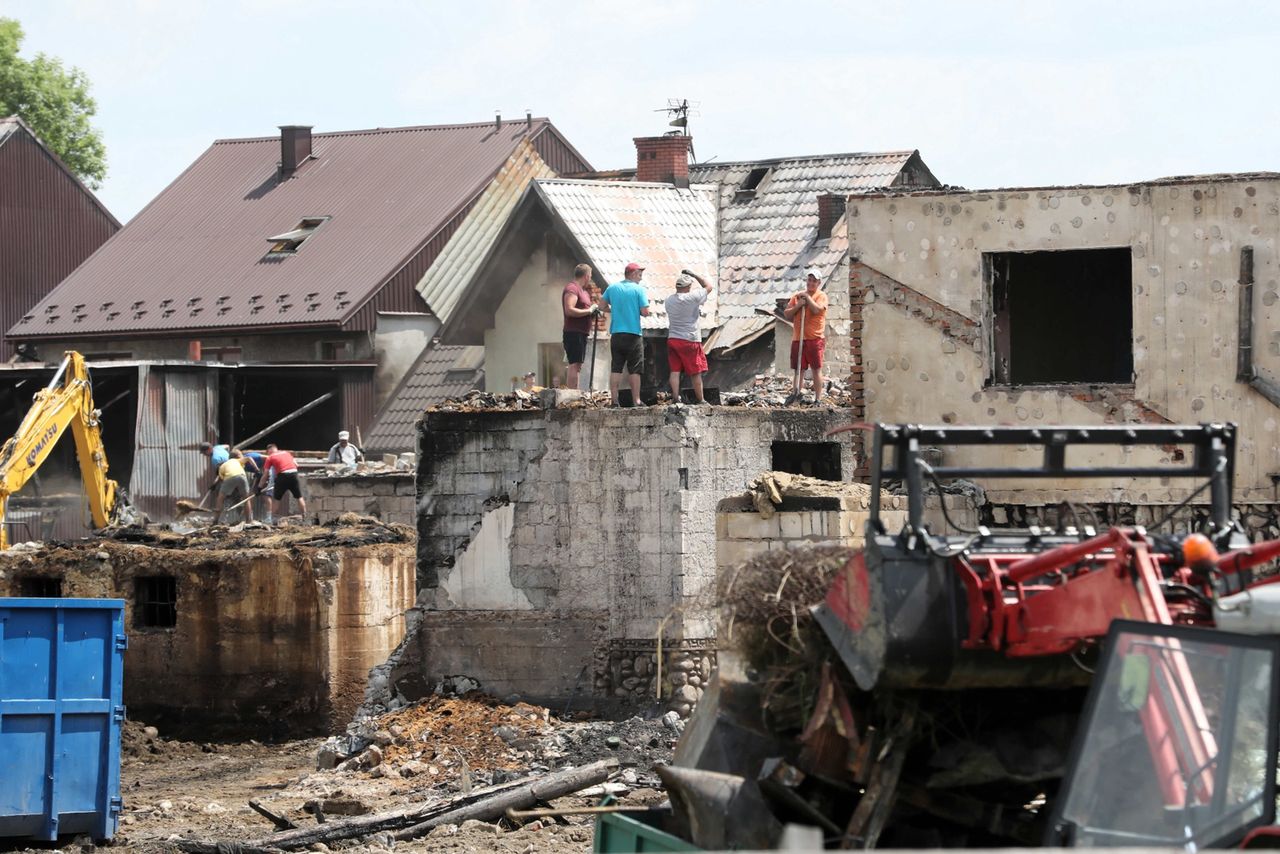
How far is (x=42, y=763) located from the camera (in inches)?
626

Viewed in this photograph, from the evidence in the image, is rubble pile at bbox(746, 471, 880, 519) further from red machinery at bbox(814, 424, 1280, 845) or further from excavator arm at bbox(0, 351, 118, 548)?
excavator arm at bbox(0, 351, 118, 548)

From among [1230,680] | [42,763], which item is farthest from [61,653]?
[1230,680]

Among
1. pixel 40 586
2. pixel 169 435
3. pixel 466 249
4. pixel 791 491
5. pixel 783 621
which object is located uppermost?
pixel 466 249

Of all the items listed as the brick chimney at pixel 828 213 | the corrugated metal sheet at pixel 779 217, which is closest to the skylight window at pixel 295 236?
A: the corrugated metal sheet at pixel 779 217

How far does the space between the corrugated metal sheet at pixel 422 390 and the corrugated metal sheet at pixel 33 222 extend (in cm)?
1521

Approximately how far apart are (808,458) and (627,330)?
6.86ft

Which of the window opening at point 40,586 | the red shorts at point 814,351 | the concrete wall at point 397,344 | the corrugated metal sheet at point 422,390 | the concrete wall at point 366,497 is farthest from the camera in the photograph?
the concrete wall at point 397,344

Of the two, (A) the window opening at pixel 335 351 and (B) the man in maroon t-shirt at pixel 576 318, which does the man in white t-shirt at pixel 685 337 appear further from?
(A) the window opening at pixel 335 351

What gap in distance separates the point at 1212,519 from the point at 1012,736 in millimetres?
1315

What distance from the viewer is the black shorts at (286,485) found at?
29875 mm

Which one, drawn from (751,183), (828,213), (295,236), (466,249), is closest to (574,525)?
(828,213)

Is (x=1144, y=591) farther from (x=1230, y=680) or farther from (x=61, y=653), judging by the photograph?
(x=61, y=653)

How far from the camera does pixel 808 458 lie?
19547 millimetres

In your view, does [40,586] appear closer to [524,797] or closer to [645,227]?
[645,227]
